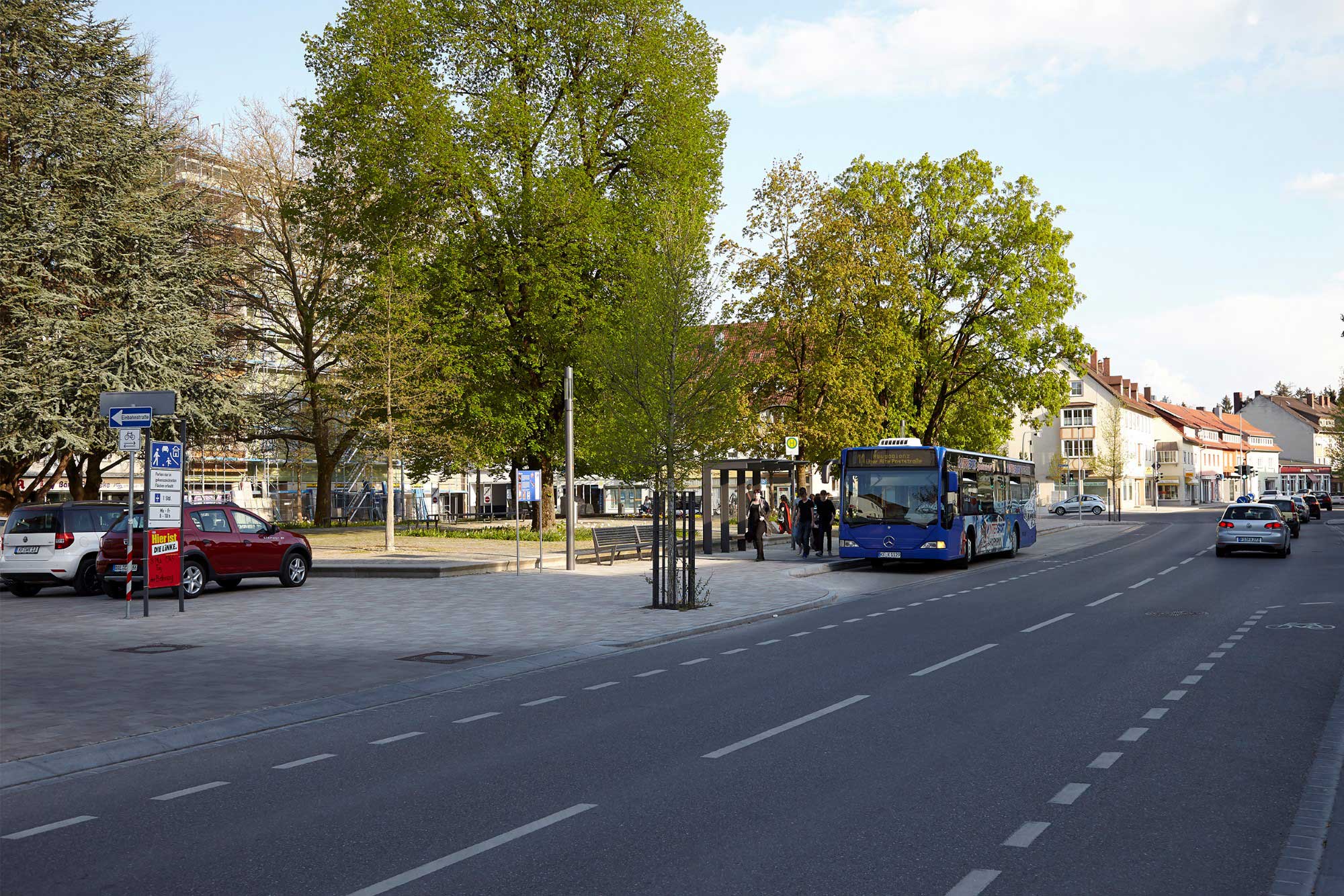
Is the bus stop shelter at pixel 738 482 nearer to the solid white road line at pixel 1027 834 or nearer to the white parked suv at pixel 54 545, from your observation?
the white parked suv at pixel 54 545

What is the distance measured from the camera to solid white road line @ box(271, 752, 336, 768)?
7824 mm

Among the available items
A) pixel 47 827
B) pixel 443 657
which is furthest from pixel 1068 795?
pixel 443 657

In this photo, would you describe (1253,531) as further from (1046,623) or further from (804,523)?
(1046,623)

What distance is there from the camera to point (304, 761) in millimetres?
7973

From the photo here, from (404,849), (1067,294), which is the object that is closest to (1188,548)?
(1067,294)

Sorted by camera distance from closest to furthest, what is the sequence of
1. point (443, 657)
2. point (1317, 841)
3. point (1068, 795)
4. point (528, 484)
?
1. point (1317, 841)
2. point (1068, 795)
3. point (443, 657)
4. point (528, 484)

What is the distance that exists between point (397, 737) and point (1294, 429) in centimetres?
17032

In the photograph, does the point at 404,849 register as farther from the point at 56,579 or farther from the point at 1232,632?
the point at 56,579

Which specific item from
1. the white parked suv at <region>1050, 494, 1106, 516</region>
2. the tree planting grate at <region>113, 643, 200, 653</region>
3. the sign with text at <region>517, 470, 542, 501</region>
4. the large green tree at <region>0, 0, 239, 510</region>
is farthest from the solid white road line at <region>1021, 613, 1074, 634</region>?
the white parked suv at <region>1050, 494, 1106, 516</region>

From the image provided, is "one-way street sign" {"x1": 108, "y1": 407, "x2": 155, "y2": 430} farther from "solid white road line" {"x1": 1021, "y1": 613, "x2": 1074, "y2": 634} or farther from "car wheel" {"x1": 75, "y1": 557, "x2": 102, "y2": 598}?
"solid white road line" {"x1": 1021, "y1": 613, "x2": 1074, "y2": 634}

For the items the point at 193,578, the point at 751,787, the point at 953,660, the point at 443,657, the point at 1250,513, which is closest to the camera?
the point at 751,787

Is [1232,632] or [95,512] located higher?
[95,512]

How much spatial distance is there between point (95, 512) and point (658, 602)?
11185 millimetres

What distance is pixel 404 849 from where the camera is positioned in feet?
18.8
